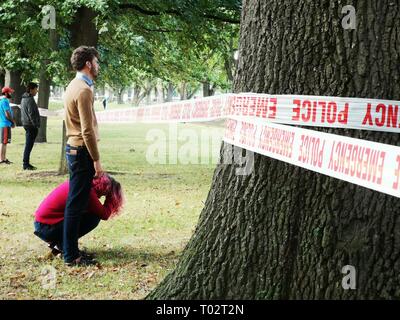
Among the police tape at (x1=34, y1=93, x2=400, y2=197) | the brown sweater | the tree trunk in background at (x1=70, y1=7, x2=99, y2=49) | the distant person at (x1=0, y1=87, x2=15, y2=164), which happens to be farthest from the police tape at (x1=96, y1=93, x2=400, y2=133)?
the distant person at (x1=0, y1=87, x2=15, y2=164)

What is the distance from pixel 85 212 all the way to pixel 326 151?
11.4 feet

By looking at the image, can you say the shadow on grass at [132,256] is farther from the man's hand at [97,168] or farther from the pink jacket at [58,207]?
the man's hand at [97,168]

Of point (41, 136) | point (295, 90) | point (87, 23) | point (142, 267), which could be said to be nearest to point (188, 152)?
point (41, 136)

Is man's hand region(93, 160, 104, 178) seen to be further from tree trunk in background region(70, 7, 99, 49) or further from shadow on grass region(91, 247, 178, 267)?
tree trunk in background region(70, 7, 99, 49)

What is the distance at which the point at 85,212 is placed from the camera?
23.6 feet

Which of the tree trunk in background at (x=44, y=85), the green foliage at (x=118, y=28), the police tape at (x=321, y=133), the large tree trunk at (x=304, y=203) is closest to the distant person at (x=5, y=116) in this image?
the green foliage at (x=118, y=28)

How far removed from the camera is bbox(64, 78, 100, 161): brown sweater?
22.0ft

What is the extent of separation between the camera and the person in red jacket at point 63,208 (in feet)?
23.7

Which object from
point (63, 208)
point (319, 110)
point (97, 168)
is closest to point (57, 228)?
point (63, 208)

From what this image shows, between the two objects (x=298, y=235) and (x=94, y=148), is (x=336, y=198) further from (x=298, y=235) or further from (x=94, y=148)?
(x=94, y=148)

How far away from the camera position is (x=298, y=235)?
4605 mm

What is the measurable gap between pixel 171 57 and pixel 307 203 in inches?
792

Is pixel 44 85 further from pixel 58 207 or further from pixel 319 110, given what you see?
pixel 319 110

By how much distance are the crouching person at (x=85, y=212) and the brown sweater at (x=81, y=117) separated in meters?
0.54
